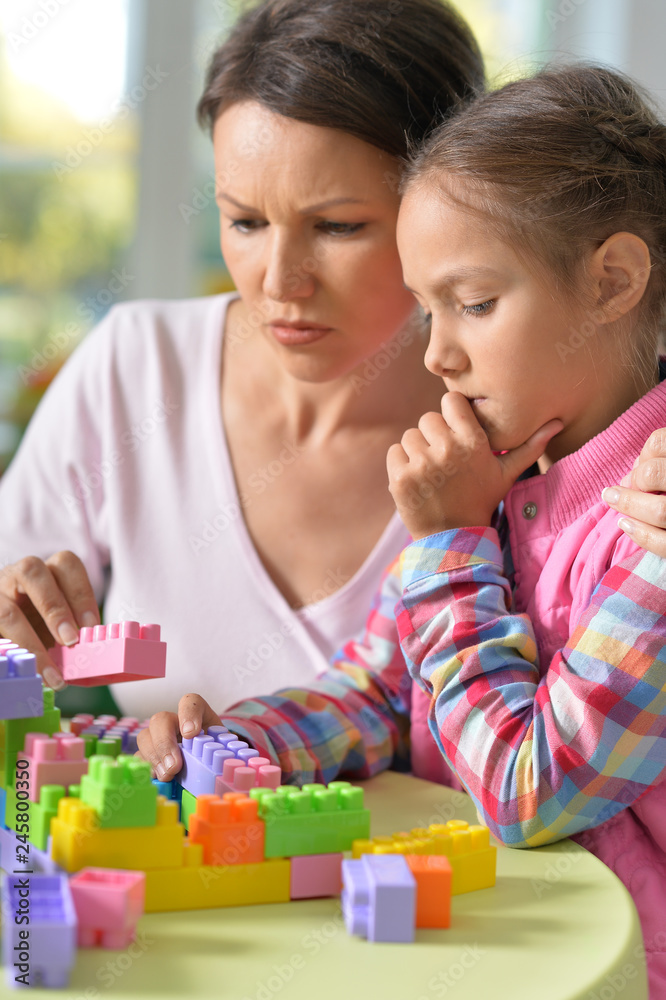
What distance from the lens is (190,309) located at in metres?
1.48

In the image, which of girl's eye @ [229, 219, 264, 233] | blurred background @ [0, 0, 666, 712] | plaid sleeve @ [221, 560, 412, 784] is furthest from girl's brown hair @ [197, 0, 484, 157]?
blurred background @ [0, 0, 666, 712]

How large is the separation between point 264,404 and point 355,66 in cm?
47

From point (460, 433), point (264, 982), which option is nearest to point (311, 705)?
point (460, 433)

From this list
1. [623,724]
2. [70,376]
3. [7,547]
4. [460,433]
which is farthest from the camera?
[70,376]

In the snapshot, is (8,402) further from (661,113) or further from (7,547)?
(661,113)

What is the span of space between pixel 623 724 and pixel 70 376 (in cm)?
100

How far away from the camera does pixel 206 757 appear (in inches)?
27.9

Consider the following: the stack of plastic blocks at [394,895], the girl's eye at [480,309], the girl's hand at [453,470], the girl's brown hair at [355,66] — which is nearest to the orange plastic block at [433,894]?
the stack of plastic blocks at [394,895]

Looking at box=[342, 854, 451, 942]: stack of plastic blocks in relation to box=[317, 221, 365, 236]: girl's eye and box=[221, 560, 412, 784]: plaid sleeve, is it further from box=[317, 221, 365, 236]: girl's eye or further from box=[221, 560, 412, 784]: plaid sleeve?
box=[317, 221, 365, 236]: girl's eye

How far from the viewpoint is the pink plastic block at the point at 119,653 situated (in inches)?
29.7

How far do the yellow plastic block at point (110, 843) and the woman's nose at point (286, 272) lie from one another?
2.08 feet

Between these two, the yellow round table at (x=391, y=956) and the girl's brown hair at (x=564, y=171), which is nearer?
the yellow round table at (x=391, y=956)

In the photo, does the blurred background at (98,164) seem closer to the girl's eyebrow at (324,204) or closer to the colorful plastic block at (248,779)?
the girl's eyebrow at (324,204)

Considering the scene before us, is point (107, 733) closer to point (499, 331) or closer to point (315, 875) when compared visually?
point (315, 875)
